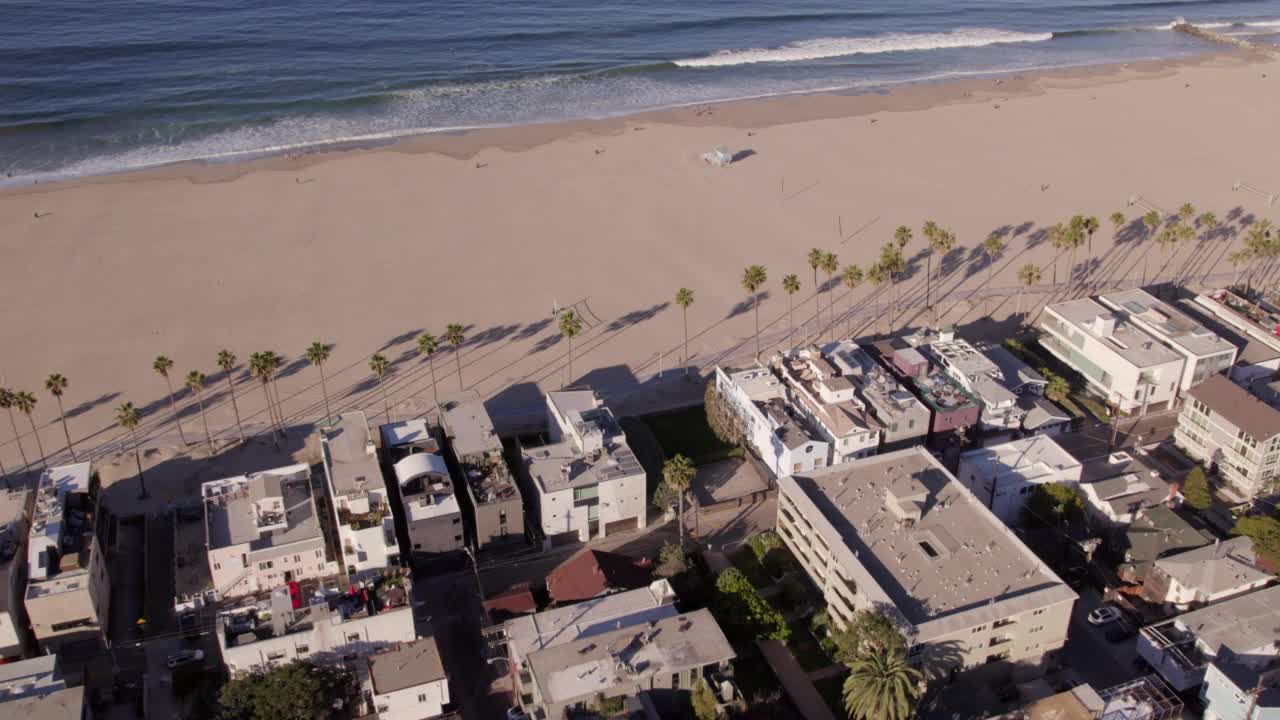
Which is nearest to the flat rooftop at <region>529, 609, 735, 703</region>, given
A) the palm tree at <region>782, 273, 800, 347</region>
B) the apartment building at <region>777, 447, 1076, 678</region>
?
the apartment building at <region>777, 447, 1076, 678</region>

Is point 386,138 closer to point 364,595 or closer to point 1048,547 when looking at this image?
point 364,595

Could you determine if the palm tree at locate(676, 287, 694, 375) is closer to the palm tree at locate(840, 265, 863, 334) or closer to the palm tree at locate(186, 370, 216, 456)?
the palm tree at locate(840, 265, 863, 334)

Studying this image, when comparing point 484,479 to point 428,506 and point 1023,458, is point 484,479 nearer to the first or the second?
point 428,506


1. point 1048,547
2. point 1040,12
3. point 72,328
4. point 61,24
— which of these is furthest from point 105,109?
point 1040,12

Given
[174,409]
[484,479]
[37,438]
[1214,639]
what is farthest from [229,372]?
[1214,639]

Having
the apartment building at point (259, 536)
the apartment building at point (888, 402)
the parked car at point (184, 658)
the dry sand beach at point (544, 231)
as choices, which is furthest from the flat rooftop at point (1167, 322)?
the parked car at point (184, 658)

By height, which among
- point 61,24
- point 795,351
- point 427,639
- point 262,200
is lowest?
point 427,639

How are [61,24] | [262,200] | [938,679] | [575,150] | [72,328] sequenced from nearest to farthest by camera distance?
[938,679], [72,328], [262,200], [575,150], [61,24]
